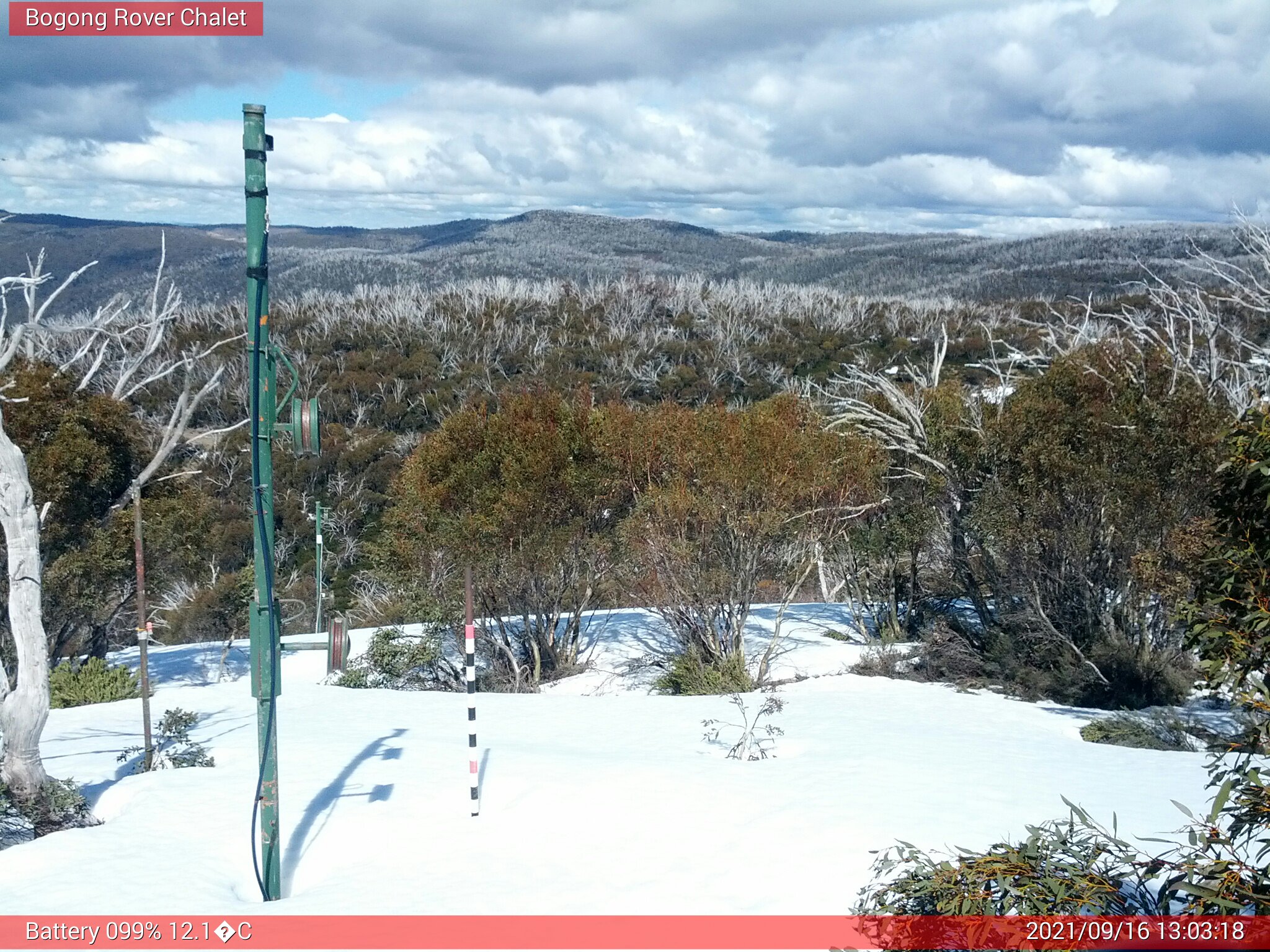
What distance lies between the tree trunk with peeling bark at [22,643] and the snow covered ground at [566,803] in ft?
2.39

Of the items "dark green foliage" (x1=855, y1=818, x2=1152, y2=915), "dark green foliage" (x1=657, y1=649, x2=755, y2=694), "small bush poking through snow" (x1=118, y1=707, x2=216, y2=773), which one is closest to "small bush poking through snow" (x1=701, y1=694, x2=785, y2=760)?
"dark green foliage" (x1=657, y1=649, x2=755, y2=694)

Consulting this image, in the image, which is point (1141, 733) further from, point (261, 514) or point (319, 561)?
point (319, 561)

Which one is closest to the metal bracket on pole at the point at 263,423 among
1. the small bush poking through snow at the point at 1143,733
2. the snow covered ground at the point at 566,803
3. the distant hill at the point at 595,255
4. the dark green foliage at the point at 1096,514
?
the snow covered ground at the point at 566,803

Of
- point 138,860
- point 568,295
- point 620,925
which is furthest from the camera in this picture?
point 568,295

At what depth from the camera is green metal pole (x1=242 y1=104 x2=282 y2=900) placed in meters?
5.32

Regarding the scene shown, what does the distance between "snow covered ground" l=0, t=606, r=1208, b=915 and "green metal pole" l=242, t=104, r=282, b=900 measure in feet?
4.02

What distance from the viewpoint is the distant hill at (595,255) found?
270 feet

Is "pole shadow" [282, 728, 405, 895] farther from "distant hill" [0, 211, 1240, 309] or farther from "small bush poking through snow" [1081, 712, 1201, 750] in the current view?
"distant hill" [0, 211, 1240, 309]

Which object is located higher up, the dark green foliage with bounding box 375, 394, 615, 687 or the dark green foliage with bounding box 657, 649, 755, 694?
the dark green foliage with bounding box 375, 394, 615, 687

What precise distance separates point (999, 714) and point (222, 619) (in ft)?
55.7

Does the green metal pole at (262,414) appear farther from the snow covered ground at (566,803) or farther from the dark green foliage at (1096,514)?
the dark green foliage at (1096,514)

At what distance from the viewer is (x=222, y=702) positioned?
40.4ft

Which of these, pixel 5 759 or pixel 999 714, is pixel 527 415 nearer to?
pixel 999 714

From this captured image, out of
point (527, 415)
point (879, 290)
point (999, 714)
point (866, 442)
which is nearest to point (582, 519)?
point (527, 415)
